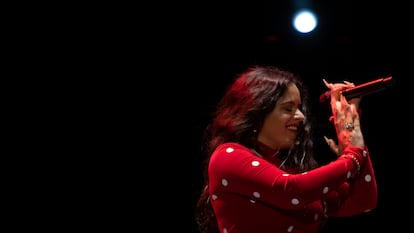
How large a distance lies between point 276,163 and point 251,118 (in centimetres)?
17

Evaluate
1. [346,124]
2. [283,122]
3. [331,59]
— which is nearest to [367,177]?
[346,124]

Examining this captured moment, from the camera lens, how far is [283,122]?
67.6 inches

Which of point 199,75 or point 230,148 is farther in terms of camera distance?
point 199,75

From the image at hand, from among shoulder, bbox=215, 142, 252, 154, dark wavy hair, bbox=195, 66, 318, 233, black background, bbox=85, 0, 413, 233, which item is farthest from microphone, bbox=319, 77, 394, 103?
black background, bbox=85, 0, 413, 233

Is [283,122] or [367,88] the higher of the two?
[367,88]

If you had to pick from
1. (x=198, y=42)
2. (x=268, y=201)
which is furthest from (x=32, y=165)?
(x=268, y=201)

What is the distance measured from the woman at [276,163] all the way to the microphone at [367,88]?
0.08 ft

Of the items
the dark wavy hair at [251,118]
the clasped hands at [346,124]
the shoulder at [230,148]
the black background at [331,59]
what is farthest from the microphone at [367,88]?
the black background at [331,59]

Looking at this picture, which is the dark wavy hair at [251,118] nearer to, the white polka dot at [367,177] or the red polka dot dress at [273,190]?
the red polka dot dress at [273,190]

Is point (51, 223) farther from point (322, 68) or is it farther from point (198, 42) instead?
point (322, 68)

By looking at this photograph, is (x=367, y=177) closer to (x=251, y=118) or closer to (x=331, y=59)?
(x=251, y=118)

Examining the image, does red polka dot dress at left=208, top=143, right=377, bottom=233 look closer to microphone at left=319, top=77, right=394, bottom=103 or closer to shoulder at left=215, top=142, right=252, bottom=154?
shoulder at left=215, top=142, right=252, bottom=154

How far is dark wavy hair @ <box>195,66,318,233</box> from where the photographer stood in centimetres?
172

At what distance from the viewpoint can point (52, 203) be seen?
321cm
